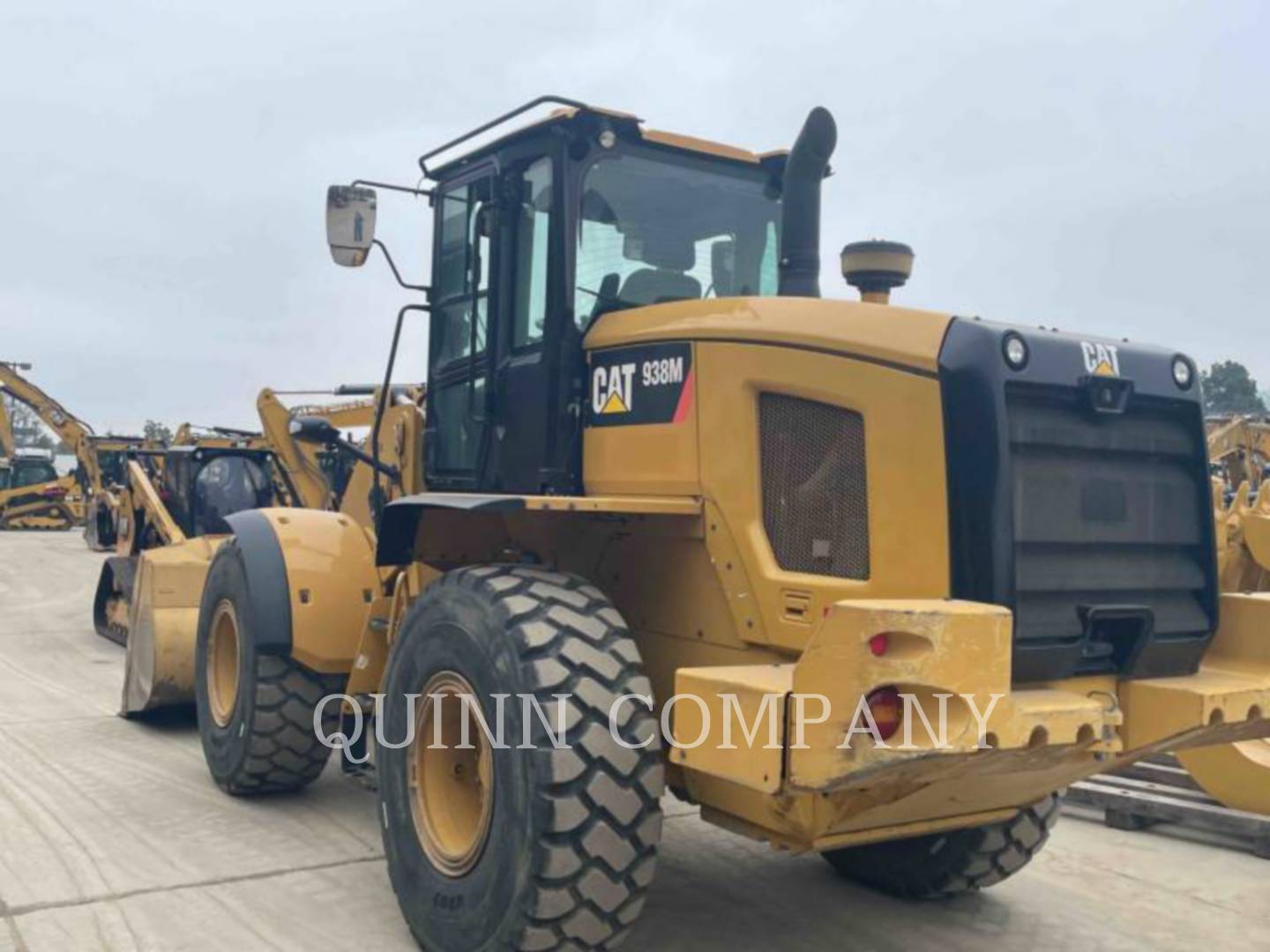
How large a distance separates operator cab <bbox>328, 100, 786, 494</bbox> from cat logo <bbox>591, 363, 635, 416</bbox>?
8 centimetres

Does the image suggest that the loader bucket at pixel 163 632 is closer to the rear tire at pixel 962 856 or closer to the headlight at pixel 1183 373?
the rear tire at pixel 962 856

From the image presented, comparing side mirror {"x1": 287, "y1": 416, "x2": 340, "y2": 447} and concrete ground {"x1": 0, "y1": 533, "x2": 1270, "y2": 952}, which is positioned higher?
side mirror {"x1": 287, "y1": 416, "x2": 340, "y2": 447}

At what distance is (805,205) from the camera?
14.3ft

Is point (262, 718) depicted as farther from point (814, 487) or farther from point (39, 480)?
point (39, 480)

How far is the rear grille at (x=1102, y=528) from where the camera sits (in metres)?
3.59

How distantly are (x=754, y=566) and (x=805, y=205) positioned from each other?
134 cm

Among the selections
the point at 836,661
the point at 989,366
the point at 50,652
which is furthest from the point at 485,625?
the point at 50,652

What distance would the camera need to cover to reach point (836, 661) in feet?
10.3

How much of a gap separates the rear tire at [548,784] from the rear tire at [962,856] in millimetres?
1625

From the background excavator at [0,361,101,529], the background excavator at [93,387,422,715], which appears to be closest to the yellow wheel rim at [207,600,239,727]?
the background excavator at [93,387,422,715]

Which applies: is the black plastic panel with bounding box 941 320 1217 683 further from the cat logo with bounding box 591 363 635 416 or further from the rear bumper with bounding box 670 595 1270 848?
the cat logo with bounding box 591 363 635 416

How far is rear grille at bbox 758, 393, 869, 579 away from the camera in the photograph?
374 cm

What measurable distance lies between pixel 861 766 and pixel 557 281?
2.31m

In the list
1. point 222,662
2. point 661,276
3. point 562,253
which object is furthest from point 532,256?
point 222,662
